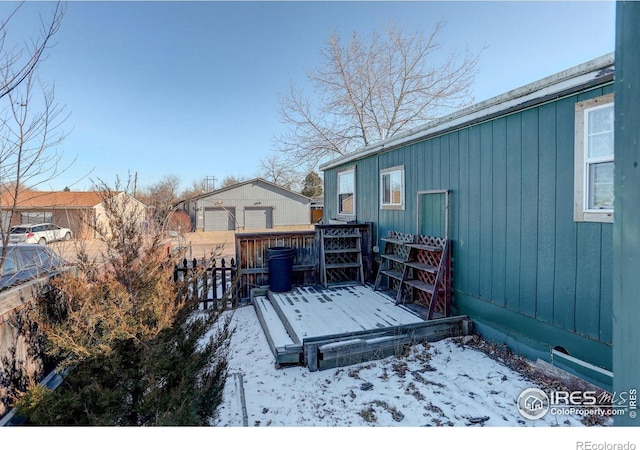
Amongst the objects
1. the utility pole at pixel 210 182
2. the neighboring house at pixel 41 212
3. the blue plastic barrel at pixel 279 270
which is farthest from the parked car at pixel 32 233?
the utility pole at pixel 210 182

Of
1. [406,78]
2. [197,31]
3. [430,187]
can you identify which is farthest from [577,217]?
[406,78]

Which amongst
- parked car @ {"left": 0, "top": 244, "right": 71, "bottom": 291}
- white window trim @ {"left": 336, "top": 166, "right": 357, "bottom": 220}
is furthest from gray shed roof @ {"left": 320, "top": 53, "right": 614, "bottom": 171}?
parked car @ {"left": 0, "top": 244, "right": 71, "bottom": 291}

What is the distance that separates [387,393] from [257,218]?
25843 millimetres

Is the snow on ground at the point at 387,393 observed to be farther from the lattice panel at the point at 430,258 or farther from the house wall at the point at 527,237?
the lattice panel at the point at 430,258

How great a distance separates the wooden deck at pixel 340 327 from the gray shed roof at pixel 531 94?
2.83 m

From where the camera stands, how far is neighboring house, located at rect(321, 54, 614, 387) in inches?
121

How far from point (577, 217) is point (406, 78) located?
544 inches

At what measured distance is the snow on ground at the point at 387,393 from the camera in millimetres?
2771

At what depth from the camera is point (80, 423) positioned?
195 cm

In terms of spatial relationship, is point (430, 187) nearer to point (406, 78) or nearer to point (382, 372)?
point (382, 372)

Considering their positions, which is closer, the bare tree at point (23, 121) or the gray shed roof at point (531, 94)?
the bare tree at point (23, 121)

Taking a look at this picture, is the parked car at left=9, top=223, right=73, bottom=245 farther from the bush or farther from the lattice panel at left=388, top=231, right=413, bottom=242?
the lattice panel at left=388, top=231, right=413, bottom=242

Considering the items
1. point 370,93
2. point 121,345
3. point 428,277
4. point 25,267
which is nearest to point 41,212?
point 25,267

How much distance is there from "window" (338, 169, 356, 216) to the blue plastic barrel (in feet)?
9.38
